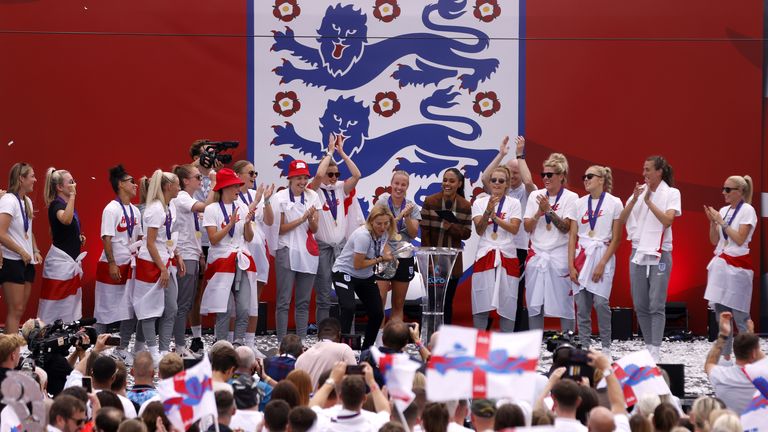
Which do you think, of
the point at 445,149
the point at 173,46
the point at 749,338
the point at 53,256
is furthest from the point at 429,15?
the point at 749,338

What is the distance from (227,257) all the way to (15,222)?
5.61ft

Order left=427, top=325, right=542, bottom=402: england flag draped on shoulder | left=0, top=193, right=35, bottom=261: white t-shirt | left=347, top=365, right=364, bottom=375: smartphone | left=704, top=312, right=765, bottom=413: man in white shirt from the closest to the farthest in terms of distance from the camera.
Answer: left=427, top=325, right=542, bottom=402: england flag draped on shoulder
left=347, top=365, right=364, bottom=375: smartphone
left=704, top=312, right=765, bottom=413: man in white shirt
left=0, top=193, right=35, bottom=261: white t-shirt

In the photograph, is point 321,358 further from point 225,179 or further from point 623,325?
point 623,325

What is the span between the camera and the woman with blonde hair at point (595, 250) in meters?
10.4

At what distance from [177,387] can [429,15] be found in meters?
7.30

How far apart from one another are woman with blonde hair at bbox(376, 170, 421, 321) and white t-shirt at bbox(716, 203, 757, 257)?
101 inches

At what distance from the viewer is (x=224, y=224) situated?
10.1m

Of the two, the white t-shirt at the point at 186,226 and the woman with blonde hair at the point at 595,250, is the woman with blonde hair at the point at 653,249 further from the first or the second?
the white t-shirt at the point at 186,226

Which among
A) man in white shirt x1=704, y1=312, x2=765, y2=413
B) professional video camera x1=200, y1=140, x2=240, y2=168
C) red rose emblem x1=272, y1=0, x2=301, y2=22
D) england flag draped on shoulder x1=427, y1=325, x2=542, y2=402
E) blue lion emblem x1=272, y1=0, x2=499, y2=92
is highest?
red rose emblem x1=272, y1=0, x2=301, y2=22

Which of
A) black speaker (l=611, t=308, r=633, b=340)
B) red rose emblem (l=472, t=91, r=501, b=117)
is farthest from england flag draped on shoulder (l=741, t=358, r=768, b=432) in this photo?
red rose emblem (l=472, t=91, r=501, b=117)

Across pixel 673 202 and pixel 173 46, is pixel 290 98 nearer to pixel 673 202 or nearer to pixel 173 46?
pixel 173 46

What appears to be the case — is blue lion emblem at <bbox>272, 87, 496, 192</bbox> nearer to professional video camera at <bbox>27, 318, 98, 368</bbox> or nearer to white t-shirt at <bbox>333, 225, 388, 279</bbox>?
white t-shirt at <bbox>333, 225, 388, 279</bbox>

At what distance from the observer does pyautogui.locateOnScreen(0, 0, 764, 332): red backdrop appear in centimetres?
1196

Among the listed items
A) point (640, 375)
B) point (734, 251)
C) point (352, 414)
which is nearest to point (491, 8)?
point (734, 251)
